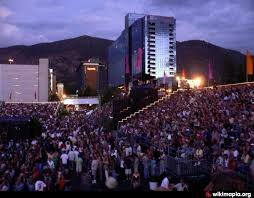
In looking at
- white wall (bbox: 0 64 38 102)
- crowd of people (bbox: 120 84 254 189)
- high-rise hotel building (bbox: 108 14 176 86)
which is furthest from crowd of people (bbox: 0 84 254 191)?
white wall (bbox: 0 64 38 102)

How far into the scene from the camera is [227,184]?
400cm

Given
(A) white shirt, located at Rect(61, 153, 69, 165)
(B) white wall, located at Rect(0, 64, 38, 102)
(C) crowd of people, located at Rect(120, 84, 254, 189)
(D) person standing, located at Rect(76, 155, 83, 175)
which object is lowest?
(D) person standing, located at Rect(76, 155, 83, 175)

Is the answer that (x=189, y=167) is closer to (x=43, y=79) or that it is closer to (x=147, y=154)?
(x=147, y=154)

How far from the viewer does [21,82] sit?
6427 inches

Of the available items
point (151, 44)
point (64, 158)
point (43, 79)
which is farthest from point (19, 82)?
point (64, 158)

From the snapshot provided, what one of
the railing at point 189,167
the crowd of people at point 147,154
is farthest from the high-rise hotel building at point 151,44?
the railing at point 189,167

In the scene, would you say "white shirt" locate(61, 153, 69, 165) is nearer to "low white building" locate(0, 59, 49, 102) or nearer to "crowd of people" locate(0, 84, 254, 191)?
"crowd of people" locate(0, 84, 254, 191)

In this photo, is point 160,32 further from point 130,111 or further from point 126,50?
point 130,111

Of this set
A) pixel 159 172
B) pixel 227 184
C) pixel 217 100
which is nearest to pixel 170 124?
pixel 217 100

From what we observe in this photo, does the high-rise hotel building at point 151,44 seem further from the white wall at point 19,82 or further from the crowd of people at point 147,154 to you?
the crowd of people at point 147,154

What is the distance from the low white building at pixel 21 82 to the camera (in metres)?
161

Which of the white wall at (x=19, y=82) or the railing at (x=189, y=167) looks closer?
the railing at (x=189, y=167)

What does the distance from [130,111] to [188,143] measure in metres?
21.6

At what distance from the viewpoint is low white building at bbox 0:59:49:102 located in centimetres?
16138
